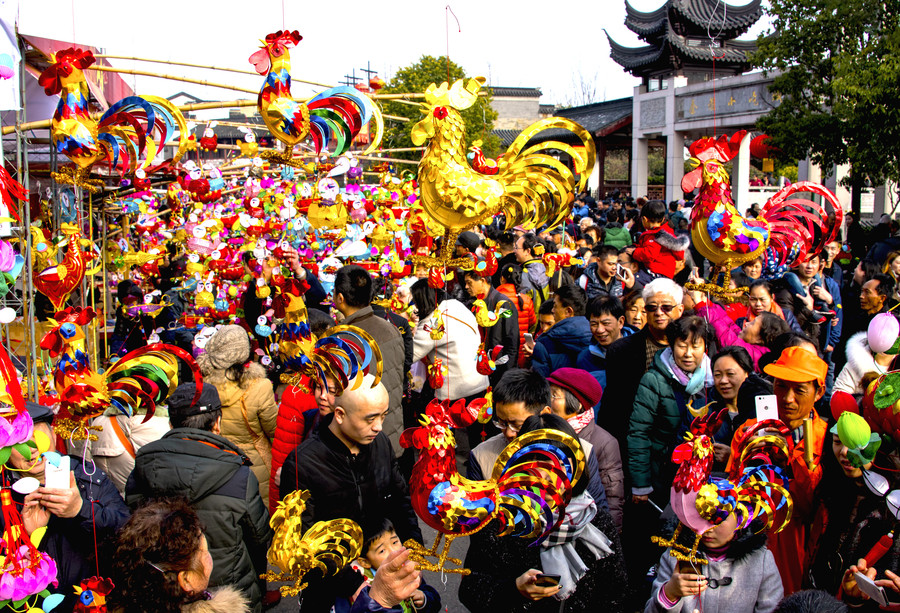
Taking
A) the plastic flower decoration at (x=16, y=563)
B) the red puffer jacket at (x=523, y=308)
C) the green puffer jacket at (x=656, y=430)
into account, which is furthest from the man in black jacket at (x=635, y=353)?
the plastic flower decoration at (x=16, y=563)

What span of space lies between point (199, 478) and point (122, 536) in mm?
639

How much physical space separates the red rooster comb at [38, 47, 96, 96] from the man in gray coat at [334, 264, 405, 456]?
49.5 inches

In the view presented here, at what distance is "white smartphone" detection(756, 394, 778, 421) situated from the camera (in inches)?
83.3

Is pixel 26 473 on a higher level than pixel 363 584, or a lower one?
higher

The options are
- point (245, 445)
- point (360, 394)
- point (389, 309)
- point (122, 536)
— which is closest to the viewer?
point (122, 536)

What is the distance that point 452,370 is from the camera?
3557mm

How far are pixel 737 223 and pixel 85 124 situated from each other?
7.33 feet

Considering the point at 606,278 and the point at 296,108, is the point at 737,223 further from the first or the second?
the point at 606,278

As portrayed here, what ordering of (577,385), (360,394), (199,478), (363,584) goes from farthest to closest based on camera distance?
(577,385) < (199,478) < (360,394) < (363,584)

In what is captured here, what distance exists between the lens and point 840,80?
8094mm

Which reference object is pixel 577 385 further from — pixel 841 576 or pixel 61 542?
pixel 61 542

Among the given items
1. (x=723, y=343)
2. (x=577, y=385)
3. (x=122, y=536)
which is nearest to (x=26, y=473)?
(x=122, y=536)

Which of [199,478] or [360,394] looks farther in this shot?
[199,478]

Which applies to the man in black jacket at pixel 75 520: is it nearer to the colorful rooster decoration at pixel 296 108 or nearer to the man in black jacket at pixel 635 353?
the colorful rooster decoration at pixel 296 108
